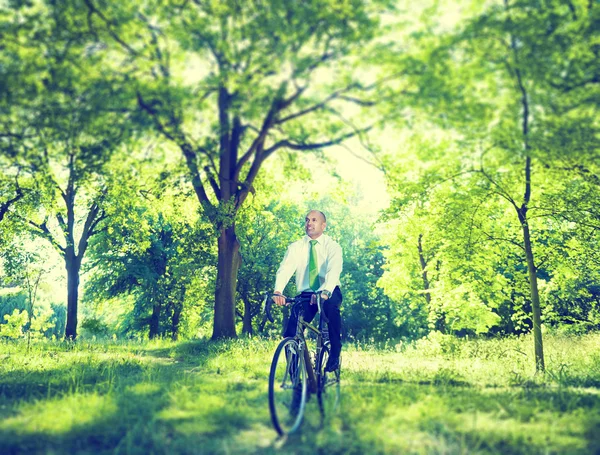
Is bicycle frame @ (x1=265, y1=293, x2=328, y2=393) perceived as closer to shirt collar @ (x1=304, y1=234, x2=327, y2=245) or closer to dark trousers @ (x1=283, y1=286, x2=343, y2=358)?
dark trousers @ (x1=283, y1=286, x2=343, y2=358)

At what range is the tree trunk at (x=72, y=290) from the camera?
796 inches

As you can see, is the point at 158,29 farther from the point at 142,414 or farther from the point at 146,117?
the point at 142,414

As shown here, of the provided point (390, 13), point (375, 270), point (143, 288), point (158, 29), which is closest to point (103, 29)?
point (158, 29)

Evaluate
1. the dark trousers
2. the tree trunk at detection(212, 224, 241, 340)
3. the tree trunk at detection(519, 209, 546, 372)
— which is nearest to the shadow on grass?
the dark trousers

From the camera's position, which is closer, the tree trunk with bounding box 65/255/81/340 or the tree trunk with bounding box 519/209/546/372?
the tree trunk with bounding box 519/209/546/372

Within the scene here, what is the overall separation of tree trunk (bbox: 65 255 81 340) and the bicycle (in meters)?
17.4

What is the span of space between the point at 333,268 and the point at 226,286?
26.3 ft

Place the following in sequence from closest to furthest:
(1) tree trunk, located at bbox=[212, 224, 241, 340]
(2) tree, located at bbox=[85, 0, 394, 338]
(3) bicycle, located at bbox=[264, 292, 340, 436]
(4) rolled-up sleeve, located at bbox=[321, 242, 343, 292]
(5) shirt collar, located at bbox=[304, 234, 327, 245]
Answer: (3) bicycle, located at bbox=[264, 292, 340, 436] < (4) rolled-up sleeve, located at bbox=[321, 242, 343, 292] < (5) shirt collar, located at bbox=[304, 234, 327, 245] < (2) tree, located at bbox=[85, 0, 394, 338] < (1) tree trunk, located at bbox=[212, 224, 241, 340]

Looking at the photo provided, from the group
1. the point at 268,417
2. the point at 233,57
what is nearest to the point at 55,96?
the point at 233,57

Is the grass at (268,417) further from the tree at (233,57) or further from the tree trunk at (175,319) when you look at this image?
the tree trunk at (175,319)

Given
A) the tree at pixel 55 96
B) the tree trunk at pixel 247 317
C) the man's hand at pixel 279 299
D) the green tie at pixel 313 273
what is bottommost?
the tree trunk at pixel 247 317

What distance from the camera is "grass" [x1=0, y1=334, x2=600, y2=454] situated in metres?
4.04

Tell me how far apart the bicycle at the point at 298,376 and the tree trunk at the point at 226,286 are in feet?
25.4

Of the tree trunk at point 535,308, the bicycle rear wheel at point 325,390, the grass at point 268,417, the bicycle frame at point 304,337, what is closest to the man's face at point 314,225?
the bicycle frame at point 304,337
